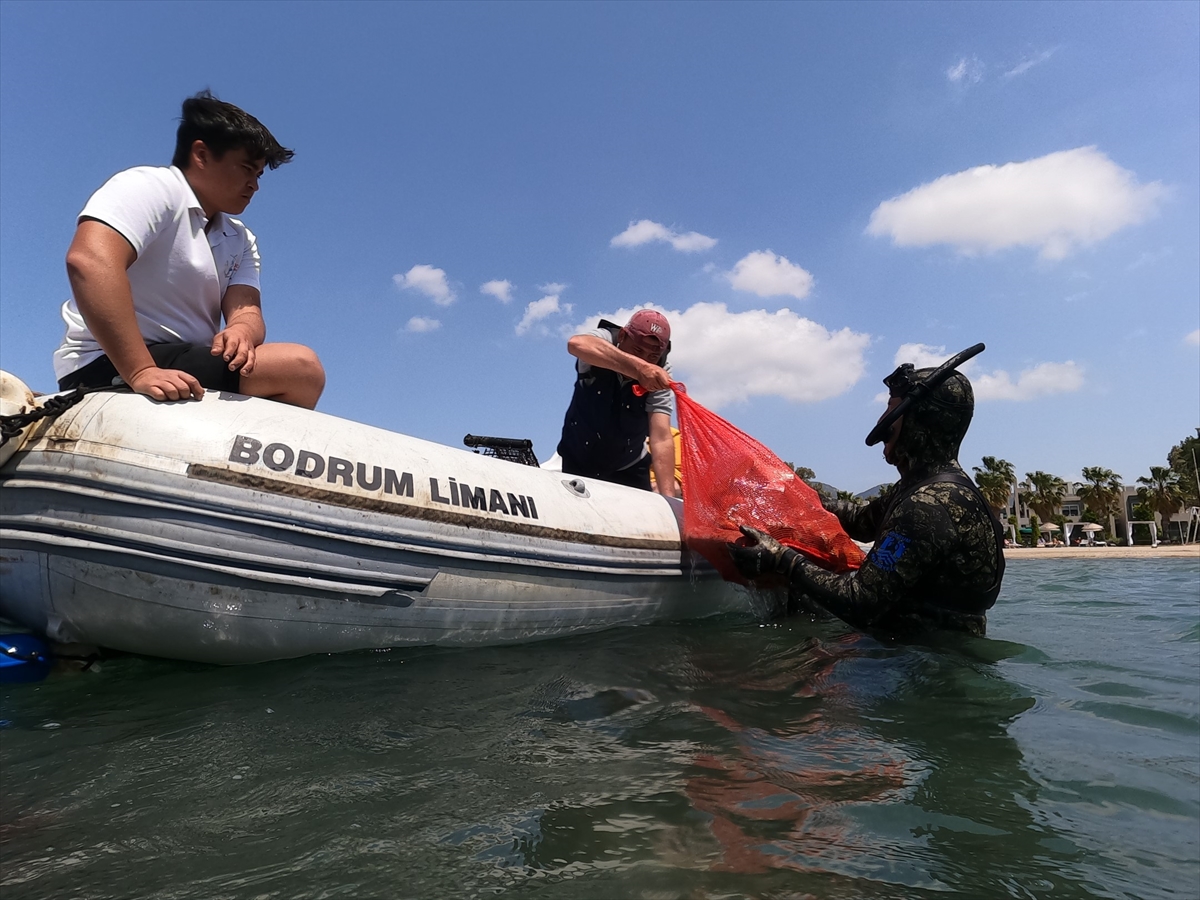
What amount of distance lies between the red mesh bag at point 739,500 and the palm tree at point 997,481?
51.4 meters

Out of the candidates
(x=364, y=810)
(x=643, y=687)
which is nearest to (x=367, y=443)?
(x=643, y=687)

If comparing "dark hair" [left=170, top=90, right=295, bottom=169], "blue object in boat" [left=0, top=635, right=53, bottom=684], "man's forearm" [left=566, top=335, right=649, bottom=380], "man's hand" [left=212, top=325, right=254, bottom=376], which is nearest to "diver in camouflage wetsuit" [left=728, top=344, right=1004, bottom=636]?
"man's forearm" [left=566, top=335, right=649, bottom=380]

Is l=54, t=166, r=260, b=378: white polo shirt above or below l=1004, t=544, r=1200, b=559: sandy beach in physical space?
above

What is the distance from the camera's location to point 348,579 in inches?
116

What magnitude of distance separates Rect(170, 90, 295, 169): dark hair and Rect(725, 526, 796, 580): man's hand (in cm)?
292

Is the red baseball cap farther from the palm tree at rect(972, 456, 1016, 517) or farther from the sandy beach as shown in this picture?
the palm tree at rect(972, 456, 1016, 517)

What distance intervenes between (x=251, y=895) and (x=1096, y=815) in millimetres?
1795

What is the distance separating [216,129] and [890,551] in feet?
11.2

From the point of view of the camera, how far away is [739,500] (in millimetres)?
4008

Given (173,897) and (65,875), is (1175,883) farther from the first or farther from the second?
(65,875)

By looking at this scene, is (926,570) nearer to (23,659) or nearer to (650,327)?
(650,327)

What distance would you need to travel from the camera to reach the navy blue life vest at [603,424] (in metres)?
5.01

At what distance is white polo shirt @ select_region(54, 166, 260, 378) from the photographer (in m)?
2.68

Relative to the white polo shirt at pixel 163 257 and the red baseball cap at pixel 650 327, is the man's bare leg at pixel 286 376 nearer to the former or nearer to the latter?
the white polo shirt at pixel 163 257
